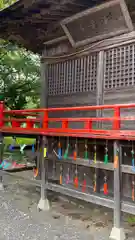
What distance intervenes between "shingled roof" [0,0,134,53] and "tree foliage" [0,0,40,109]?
16.9 feet

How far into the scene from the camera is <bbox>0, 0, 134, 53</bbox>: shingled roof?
5.58 m

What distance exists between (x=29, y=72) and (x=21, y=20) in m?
6.95

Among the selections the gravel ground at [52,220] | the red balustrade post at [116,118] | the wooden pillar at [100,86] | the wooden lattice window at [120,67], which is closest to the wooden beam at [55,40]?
the wooden pillar at [100,86]

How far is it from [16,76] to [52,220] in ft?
32.3

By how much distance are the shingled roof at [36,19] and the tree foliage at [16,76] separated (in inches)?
202

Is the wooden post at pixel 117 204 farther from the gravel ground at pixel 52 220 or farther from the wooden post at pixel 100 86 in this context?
the wooden post at pixel 100 86

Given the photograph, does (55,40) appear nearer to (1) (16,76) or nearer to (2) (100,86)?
(2) (100,86)

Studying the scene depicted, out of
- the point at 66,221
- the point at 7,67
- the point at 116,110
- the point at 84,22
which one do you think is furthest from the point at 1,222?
the point at 7,67

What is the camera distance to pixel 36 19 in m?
6.52

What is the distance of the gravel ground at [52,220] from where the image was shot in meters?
4.38

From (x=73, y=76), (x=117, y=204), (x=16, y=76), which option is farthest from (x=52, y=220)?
(x=16, y=76)

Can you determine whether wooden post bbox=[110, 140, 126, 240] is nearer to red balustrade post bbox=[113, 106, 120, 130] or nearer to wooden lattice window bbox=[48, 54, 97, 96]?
red balustrade post bbox=[113, 106, 120, 130]

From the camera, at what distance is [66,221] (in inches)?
201

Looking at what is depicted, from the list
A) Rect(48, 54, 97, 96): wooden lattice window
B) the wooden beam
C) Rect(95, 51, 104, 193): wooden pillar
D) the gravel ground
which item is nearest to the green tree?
the wooden beam
